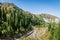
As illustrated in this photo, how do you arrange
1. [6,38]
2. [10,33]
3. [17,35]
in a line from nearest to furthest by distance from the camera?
1. [6,38]
2. [10,33]
3. [17,35]

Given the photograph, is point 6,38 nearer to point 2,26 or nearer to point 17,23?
point 2,26

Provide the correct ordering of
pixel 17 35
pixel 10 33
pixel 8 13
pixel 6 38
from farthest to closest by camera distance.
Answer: pixel 8 13
pixel 17 35
pixel 10 33
pixel 6 38

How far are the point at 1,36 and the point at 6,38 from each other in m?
1.49

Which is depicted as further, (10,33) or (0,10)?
(0,10)

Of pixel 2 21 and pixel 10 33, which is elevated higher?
pixel 2 21

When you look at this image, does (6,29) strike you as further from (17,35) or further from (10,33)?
(17,35)

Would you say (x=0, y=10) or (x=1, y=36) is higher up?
(x=0, y=10)

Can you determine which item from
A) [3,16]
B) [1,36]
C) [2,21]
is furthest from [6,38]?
[3,16]

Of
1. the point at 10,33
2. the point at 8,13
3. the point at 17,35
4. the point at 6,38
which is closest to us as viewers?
the point at 6,38

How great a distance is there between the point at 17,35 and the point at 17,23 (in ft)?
11.8

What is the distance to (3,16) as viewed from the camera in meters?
54.5

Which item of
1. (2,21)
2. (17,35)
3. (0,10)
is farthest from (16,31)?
(0,10)

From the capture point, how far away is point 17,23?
53.0 meters

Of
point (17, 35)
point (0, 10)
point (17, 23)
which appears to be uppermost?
point (0, 10)
